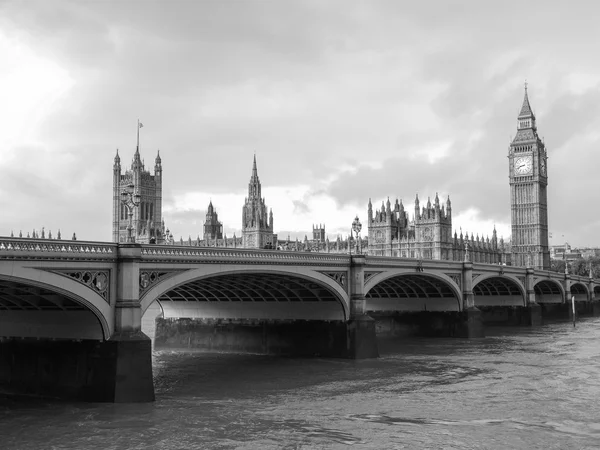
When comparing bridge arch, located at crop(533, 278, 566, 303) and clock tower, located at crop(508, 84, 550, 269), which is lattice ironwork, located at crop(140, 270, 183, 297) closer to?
bridge arch, located at crop(533, 278, 566, 303)

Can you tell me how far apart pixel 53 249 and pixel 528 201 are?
119m

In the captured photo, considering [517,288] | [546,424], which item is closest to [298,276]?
[546,424]

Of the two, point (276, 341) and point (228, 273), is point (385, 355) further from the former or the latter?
point (228, 273)

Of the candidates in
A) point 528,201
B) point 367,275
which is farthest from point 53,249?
point 528,201

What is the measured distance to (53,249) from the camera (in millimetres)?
24500

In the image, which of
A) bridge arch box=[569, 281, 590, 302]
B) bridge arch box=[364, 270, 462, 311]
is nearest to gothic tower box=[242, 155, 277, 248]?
bridge arch box=[569, 281, 590, 302]

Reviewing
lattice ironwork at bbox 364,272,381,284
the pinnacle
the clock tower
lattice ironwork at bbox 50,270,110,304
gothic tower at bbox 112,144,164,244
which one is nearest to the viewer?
lattice ironwork at bbox 50,270,110,304

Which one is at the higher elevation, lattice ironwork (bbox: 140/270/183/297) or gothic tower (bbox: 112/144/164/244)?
gothic tower (bbox: 112/144/164/244)

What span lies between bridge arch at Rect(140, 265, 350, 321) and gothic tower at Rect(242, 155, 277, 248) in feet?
299

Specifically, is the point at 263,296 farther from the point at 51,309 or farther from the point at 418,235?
the point at 418,235

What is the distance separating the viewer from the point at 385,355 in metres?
44.1

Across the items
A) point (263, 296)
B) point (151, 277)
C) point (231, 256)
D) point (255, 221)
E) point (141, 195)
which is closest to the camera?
point (151, 277)

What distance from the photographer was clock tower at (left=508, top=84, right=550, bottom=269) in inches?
5172

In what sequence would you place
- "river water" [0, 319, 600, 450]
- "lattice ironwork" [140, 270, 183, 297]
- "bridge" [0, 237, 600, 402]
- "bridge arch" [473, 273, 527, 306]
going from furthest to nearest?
"bridge arch" [473, 273, 527, 306] < "lattice ironwork" [140, 270, 183, 297] < "bridge" [0, 237, 600, 402] < "river water" [0, 319, 600, 450]
